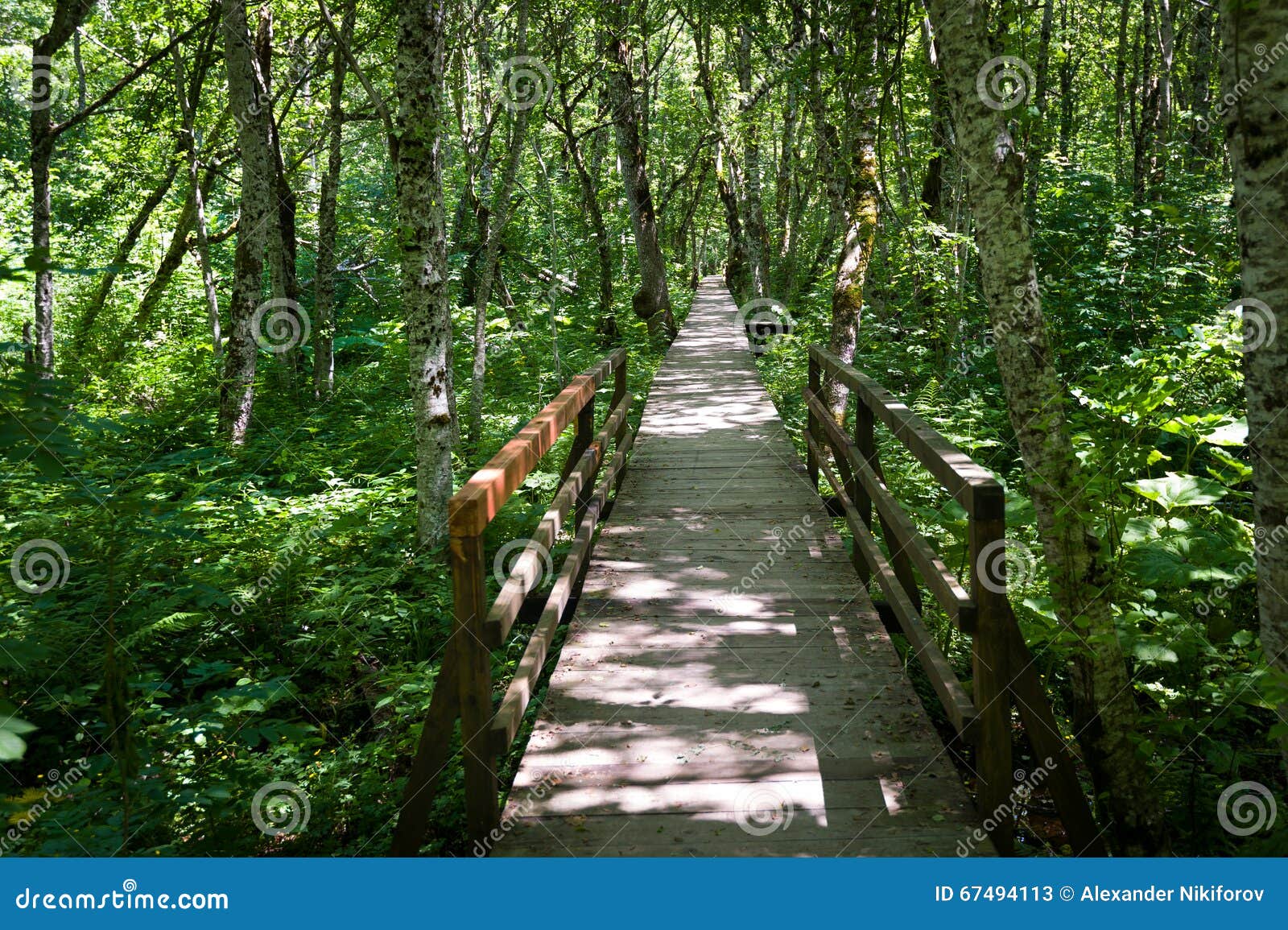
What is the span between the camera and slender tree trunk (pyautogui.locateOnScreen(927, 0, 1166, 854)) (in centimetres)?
358

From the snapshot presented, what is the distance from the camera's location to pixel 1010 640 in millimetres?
3107

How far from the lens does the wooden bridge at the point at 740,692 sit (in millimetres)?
3074

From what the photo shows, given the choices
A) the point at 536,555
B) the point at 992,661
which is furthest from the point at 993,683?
the point at 536,555

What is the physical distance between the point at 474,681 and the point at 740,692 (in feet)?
4.92

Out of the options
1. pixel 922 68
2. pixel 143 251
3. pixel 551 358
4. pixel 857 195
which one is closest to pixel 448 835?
pixel 857 195

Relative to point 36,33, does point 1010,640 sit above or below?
below

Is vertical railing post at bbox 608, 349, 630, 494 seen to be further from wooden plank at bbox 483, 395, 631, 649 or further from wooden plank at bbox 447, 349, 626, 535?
wooden plank at bbox 447, 349, 626, 535

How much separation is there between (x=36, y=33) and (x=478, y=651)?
33.0 m

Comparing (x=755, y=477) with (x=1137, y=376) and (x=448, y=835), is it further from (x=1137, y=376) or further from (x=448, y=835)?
(x=448, y=835)

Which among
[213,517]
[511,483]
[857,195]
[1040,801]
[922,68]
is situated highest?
[922,68]

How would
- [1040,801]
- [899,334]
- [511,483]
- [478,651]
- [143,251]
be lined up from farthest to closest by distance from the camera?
[143,251] < [899,334] < [1040,801] < [511,483] < [478,651]

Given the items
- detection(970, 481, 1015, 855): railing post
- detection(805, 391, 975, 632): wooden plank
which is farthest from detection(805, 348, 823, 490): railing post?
detection(970, 481, 1015, 855): railing post

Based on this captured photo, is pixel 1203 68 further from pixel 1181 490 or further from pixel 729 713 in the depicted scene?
pixel 729 713

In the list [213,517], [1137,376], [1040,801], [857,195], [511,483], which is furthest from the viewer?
[857,195]
